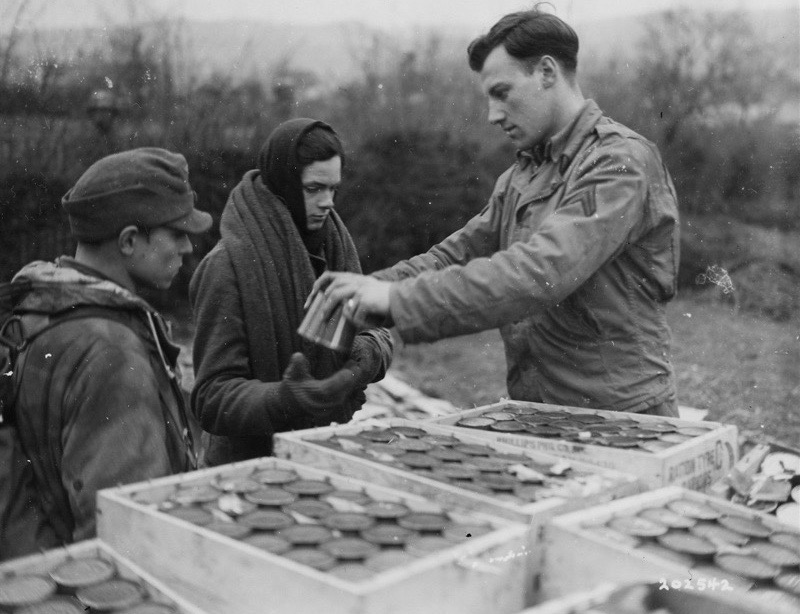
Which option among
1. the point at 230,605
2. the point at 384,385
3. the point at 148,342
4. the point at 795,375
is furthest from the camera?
the point at 795,375

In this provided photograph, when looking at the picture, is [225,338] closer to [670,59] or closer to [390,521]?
[390,521]

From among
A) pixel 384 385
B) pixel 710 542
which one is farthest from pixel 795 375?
pixel 710 542

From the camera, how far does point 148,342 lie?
6.45ft

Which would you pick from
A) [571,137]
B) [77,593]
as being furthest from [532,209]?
[77,593]

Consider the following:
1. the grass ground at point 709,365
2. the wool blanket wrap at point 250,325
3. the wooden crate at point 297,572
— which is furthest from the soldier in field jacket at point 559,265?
the grass ground at point 709,365

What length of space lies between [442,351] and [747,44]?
16.2 feet

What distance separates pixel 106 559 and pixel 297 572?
40 cm

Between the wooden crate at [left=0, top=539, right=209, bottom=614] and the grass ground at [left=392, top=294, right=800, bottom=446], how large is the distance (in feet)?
21.2

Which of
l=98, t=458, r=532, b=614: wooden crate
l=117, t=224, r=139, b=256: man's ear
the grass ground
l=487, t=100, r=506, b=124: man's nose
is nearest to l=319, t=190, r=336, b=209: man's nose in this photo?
l=487, t=100, r=506, b=124: man's nose

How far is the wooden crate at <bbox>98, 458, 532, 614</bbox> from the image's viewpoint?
123 cm

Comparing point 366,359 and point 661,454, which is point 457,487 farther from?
point 366,359

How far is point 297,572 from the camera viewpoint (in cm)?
126

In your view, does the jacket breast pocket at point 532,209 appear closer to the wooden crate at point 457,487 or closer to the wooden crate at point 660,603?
the wooden crate at point 457,487

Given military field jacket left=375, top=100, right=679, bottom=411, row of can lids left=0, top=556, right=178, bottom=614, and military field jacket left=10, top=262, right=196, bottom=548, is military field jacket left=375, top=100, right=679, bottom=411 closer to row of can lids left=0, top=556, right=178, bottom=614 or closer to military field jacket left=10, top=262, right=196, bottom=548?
military field jacket left=10, top=262, right=196, bottom=548
